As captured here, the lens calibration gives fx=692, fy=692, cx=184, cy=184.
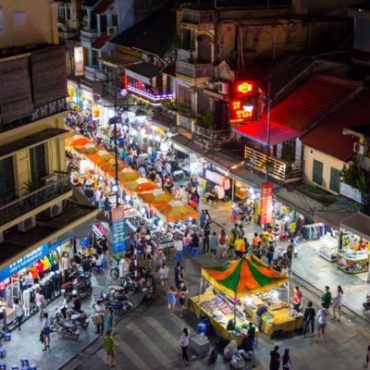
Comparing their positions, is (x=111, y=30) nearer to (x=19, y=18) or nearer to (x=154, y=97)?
(x=154, y=97)

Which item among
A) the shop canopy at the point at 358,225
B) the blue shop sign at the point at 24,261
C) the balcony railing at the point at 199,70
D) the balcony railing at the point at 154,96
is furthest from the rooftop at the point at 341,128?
the balcony railing at the point at 154,96

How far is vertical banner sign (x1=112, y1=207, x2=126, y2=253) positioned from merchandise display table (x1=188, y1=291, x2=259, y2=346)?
18.2 ft

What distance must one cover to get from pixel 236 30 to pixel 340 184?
14076 mm

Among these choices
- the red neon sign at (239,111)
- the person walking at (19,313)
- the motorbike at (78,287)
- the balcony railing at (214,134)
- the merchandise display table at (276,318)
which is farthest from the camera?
the balcony railing at (214,134)

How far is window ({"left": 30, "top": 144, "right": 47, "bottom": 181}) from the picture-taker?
26397 millimetres

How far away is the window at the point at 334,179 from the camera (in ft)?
112

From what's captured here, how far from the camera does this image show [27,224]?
1053 inches

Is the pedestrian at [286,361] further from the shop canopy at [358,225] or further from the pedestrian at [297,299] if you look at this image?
the shop canopy at [358,225]

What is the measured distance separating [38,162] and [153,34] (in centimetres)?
3097

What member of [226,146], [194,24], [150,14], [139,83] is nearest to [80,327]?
[226,146]

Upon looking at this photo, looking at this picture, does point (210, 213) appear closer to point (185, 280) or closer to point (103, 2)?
point (185, 280)

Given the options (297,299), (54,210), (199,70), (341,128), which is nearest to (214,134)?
(199,70)

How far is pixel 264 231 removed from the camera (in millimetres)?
38688

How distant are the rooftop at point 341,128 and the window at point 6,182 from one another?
620 inches
